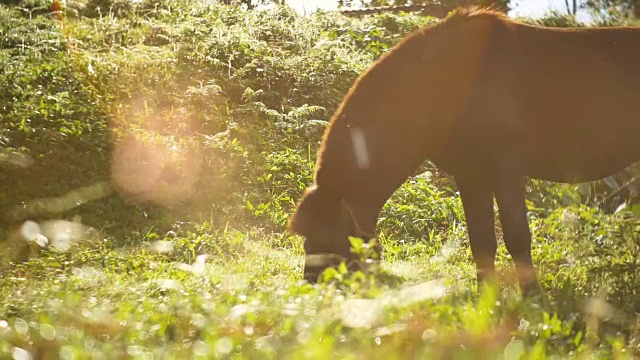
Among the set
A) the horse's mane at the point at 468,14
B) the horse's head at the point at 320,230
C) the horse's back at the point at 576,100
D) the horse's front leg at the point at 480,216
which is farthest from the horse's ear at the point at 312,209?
the horse's mane at the point at 468,14

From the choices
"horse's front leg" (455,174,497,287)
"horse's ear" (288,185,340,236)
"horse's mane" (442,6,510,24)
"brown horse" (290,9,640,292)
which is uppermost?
"horse's mane" (442,6,510,24)

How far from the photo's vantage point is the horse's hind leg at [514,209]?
4.88m

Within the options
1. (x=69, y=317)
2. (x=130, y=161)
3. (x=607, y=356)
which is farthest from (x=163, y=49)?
(x=607, y=356)

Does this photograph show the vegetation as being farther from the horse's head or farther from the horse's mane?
the horse's mane

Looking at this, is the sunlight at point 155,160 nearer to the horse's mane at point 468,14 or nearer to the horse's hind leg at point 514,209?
the horse's mane at point 468,14

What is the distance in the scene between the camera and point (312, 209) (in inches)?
182

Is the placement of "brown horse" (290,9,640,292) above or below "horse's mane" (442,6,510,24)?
below

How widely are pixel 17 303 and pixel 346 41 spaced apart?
8.62 meters

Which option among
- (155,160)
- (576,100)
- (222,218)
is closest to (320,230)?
(576,100)

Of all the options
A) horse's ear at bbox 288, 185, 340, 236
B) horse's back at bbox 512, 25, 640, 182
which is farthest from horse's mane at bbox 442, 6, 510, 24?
horse's ear at bbox 288, 185, 340, 236

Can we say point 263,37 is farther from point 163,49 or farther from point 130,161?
point 130,161

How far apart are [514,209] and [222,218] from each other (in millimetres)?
3567

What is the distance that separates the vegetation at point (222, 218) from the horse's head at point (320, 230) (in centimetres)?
37

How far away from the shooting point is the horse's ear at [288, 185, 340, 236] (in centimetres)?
457
